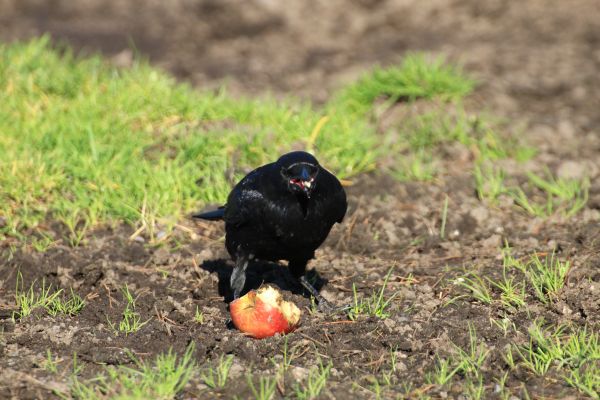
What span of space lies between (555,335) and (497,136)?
2.92 meters

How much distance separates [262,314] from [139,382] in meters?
0.71

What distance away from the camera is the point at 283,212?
4.30m

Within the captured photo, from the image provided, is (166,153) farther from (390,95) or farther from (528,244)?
(528,244)

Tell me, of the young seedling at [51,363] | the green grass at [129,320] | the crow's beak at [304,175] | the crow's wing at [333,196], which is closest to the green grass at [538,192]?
the crow's wing at [333,196]

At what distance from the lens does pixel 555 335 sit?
4.13 m

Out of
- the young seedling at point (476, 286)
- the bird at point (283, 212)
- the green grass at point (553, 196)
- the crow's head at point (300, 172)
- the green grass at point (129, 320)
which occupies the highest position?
the crow's head at point (300, 172)

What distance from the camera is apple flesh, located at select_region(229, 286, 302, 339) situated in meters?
4.20

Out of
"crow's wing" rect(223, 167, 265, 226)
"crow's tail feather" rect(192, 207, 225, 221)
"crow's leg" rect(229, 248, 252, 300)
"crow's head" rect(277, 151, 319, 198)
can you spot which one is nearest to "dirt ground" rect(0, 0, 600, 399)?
"crow's leg" rect(229, 248, 252, 300)

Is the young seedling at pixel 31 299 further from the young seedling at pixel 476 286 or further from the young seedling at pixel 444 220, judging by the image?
the young seedling at pixel 444 220

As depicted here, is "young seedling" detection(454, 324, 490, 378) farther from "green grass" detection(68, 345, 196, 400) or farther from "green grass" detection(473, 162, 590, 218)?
"green grass" detection(473, 162, 590, 218)

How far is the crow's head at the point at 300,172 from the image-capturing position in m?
4.13

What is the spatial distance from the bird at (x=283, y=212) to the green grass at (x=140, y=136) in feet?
3.91

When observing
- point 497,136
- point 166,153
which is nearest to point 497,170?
point 497,136

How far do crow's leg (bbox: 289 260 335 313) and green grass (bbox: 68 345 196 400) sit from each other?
0.95 metres
